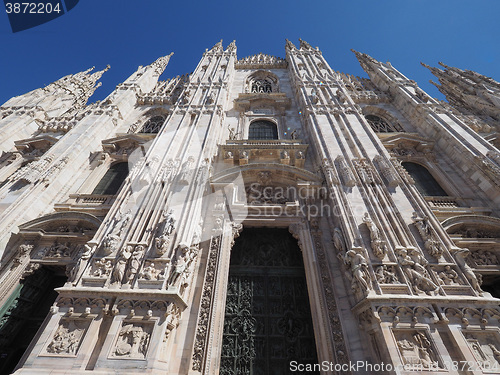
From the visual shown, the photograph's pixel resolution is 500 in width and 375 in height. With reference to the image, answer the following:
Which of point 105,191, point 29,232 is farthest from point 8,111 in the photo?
point 29,232

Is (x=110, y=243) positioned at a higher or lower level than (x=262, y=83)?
lower

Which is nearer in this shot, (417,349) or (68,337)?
(417,349)

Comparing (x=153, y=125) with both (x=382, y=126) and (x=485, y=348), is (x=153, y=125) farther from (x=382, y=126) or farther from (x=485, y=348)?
(x=485, y=348)

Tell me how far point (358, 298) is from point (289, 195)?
509 centimetres

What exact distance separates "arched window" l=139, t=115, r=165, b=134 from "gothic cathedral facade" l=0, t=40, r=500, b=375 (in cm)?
187

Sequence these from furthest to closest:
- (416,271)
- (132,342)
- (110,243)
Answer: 1. (110,243)
2. (416,271)
3. (132,342)

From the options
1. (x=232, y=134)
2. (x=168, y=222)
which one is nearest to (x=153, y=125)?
(x=232, y=134)

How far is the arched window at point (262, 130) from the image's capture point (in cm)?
1515

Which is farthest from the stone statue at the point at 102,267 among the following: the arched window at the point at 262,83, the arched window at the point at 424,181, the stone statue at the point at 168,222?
the arched window at the point at 262,83

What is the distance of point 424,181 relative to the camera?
38.5 feet

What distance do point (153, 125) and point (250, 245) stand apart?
1204 cm

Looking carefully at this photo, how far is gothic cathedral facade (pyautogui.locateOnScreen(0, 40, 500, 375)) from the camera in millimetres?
5836

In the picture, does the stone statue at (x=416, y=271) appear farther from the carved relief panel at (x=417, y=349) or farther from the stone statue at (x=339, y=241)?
the stone statue at (x=339, y=241)

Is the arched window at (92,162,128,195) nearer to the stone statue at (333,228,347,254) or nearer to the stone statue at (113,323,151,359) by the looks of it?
the stone statue at (113,323,151,359)
